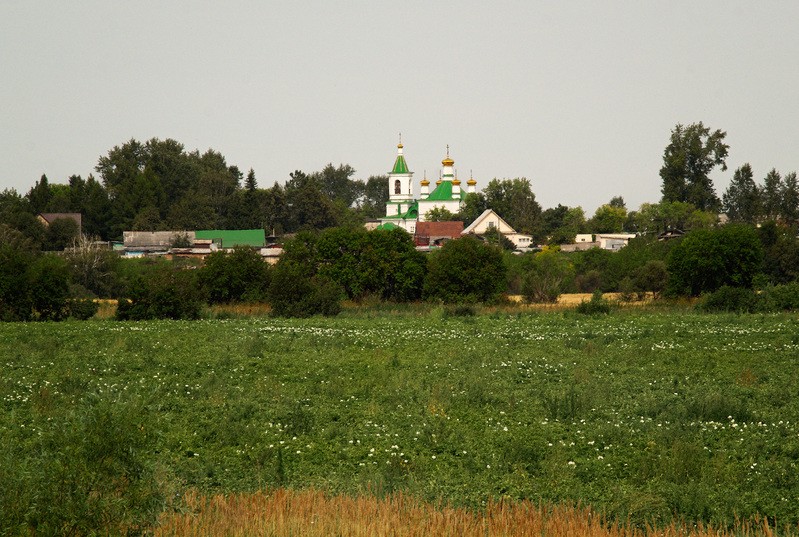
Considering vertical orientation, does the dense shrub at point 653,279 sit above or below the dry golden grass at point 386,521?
above

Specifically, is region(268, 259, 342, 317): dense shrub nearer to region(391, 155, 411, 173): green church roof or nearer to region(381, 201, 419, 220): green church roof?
region(381, 201, 419, 220): green church roof

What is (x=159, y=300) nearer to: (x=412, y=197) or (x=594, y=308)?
(x=594, y=308)

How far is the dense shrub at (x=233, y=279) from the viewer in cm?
5328

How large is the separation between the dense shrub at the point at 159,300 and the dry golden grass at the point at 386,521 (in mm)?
32564

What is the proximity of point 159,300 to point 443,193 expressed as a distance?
110199 mm

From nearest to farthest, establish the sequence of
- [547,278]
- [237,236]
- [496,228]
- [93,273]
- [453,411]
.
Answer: [453,411]
[547,278]
[93,273]
[237,236]
[496,228]

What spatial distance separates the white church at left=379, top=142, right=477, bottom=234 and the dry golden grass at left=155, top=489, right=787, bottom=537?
125815 millimetres

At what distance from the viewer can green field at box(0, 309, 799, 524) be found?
44.5ft

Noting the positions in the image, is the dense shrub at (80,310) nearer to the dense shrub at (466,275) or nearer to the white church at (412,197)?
the dense shrub at (466,275)

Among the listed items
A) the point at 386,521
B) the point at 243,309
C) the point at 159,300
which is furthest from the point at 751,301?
the point at 386,521

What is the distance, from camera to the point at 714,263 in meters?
57.0

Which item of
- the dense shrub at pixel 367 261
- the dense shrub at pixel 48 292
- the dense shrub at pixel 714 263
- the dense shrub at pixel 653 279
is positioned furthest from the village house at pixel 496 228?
the dense shrub at pixel 48 292

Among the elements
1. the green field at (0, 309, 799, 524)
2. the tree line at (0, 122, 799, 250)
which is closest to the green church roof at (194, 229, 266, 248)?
the tree line at (0, 122, 799, 250)

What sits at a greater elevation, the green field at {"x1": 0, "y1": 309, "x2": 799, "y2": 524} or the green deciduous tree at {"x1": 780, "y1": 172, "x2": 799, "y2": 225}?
the green deciduous tree at {"x1": 780, "y1": 172, "x2": 799, "y2": 225}
